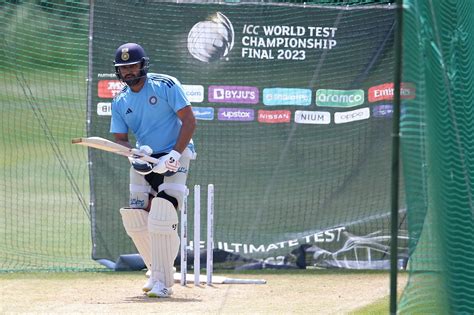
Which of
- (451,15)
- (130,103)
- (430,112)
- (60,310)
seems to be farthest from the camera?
(130,103)

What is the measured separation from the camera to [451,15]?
706 cm

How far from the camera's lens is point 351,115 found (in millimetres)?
10969

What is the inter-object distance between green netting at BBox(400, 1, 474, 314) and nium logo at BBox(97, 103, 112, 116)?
14.8ft

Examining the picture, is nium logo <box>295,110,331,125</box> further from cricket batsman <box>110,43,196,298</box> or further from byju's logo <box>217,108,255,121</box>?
cricket batsman <box>110,43,196,298</box>

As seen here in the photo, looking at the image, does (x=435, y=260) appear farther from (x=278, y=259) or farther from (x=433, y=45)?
(x=278, y=259)

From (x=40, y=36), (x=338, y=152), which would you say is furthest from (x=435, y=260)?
(x=40, y=36)

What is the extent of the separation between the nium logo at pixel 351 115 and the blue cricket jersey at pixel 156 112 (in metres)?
2.52

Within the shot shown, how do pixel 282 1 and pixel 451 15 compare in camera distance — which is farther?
pixel 282 1

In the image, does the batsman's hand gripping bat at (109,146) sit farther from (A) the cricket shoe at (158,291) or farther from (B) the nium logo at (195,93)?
(B) the nium logo at (195,93)

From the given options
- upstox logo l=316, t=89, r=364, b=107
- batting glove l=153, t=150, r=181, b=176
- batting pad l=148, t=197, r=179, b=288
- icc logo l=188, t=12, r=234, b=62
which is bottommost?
batting pad l=148, t=197, r=179, b=288

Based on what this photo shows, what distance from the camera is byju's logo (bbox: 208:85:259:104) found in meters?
11.0

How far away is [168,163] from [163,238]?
65 cm

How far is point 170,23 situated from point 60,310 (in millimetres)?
3889

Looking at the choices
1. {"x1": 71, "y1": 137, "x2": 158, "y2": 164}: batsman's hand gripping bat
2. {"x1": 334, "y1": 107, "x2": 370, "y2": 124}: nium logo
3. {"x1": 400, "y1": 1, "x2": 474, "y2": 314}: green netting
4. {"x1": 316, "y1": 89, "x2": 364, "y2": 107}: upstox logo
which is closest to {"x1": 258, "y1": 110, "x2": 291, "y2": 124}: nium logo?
{"x1": 316, "y1": 89, "x2": 364, "y2": 107}: upstox logo
